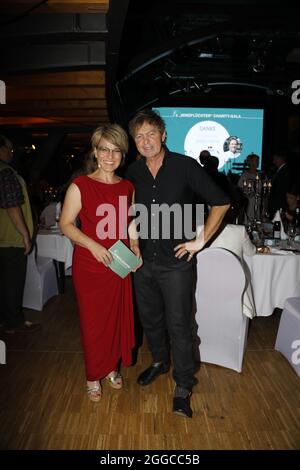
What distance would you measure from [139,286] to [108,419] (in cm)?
74

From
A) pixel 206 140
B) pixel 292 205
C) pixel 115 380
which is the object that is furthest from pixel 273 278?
pixel 206 140

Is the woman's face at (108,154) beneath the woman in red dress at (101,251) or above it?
above

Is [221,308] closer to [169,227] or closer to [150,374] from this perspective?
[150,374]

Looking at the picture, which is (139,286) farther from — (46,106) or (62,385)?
(46,106)

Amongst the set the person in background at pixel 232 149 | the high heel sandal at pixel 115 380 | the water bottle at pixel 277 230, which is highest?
the person in background at pixel 232 149

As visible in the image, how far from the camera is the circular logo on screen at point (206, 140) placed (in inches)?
377

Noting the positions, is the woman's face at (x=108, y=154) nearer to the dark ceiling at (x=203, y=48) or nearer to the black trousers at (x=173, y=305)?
the black trousers at (x=173, y=305)

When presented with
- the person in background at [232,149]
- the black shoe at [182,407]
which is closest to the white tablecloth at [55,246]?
the black shoe at [182,407]

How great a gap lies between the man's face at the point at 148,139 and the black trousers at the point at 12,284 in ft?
5.15

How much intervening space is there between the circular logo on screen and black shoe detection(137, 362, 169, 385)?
25.1 ft

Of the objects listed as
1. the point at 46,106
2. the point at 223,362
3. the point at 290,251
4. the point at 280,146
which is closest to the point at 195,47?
the point at 46,106

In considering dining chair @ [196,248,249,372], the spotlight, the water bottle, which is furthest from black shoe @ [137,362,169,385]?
the spotlight

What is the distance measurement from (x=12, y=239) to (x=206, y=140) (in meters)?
7.47

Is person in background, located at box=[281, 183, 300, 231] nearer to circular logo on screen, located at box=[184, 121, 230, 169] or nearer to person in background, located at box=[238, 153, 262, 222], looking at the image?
person in background, located at box=[238, 153, 262, 222]
